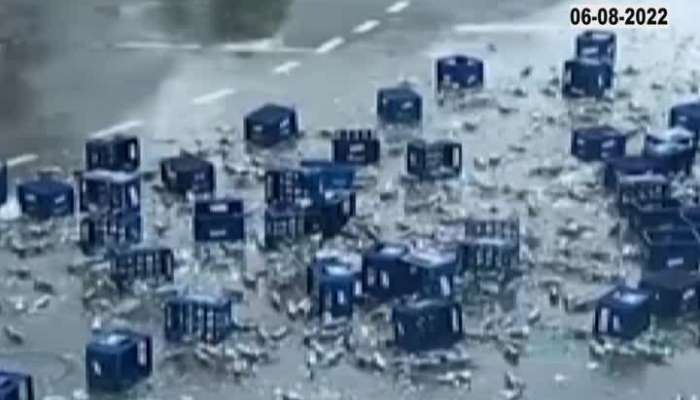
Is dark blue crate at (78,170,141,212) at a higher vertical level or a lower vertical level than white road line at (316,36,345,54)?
lower

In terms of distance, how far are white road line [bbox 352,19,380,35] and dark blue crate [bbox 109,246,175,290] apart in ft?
18.9

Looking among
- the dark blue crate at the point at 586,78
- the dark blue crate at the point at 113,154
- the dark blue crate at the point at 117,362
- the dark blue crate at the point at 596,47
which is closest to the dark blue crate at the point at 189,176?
the dark blue crate at the point at 113,154

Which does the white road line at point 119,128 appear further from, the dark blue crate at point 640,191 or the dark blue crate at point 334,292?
the dark blue crate at point 640,191

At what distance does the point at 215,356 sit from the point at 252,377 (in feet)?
1.10

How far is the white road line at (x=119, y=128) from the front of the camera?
16.4 metres

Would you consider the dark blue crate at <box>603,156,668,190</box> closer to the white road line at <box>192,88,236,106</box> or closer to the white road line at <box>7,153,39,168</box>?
the white road line at <box>192,88,236,106</box>

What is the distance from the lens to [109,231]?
14.2 meters

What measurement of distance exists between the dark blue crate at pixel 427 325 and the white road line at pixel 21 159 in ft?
12.8

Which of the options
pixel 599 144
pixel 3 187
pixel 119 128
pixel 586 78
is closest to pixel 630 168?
pixel 599 144

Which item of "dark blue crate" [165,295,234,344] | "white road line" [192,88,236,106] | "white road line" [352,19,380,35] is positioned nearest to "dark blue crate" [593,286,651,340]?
"dark blue crate" [165,295,234,344]

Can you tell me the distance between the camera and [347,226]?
47.8 feet

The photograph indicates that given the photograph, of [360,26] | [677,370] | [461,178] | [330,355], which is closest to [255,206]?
[461,178]

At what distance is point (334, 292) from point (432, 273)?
23.0 inches

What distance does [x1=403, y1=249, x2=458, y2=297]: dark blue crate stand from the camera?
13.3 meters
